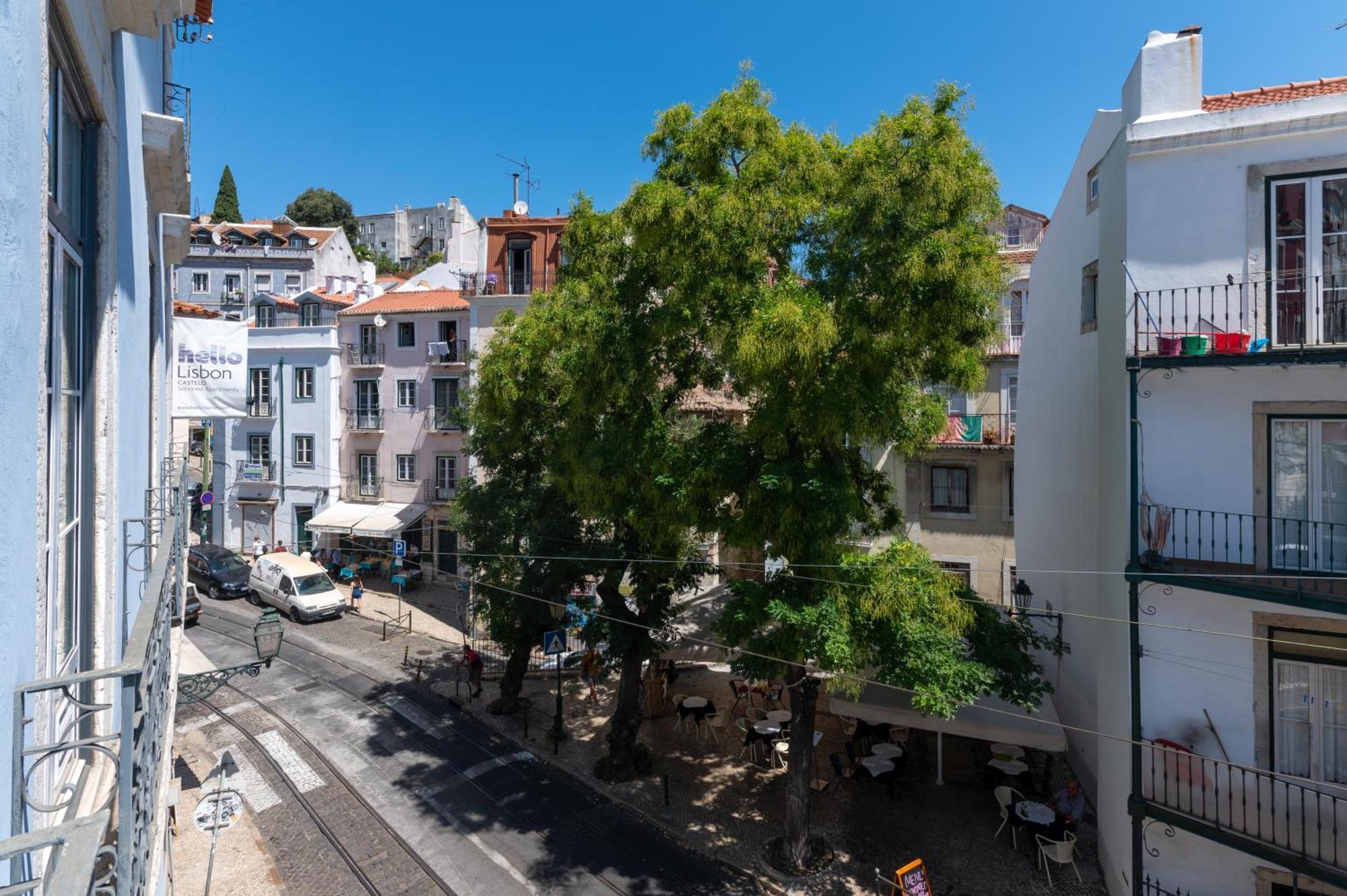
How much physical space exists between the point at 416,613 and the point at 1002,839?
20.0 meters

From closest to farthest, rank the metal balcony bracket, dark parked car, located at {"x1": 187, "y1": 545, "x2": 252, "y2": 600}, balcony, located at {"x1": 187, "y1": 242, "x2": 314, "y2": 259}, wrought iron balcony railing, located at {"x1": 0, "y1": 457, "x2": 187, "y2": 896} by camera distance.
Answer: wrought iron balcony railing, located at {"x1": 0, "y1": 457, "x2": 187, "y2": 896} < the metal balcony bracket < dark parked car, located at {"x1": 187, "y1": 545, "x2": 252, "y2": 600} < balcony, located at {"x1": 187, "y1": 242, "x2": 314, "y2": 259}

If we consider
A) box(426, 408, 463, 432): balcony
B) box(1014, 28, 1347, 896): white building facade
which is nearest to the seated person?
box(1014, 28, 1347, 896): white building facade

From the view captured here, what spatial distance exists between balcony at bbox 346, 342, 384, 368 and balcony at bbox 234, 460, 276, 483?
5.75 m

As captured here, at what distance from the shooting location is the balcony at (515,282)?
91.2 feet

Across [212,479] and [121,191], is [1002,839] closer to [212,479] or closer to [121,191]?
[121,191]

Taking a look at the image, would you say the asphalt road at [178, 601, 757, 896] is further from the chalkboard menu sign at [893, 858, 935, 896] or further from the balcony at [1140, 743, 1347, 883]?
the balcony at [1140, 743, 1347, 883]

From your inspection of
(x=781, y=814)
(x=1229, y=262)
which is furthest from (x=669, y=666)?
(x=1229, y=262)

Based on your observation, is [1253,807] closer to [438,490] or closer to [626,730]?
[626,730]

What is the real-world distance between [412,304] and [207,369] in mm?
20738

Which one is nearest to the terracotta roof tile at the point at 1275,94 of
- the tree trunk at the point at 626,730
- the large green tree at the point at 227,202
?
the tree trunk at the point at 626,730

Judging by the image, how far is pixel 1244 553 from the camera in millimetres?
9547

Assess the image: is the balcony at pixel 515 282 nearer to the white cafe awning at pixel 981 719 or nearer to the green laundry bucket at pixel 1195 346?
the white cafe awning at pixel 981 719

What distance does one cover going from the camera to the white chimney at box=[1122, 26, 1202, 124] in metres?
10.0

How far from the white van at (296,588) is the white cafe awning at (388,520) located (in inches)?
107
